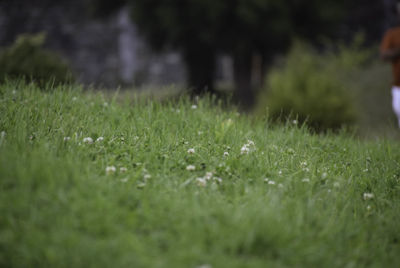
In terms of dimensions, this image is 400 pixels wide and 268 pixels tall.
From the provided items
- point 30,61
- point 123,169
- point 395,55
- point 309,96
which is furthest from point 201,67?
point 123,169

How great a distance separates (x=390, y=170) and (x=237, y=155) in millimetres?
1645

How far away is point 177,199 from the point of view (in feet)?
8.56

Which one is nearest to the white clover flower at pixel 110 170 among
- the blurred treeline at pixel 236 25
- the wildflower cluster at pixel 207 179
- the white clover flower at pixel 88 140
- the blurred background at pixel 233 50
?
the white clover flower at pixel 88 140

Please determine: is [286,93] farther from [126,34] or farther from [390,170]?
[126,34]

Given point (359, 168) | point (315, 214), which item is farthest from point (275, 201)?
point (359, 168)

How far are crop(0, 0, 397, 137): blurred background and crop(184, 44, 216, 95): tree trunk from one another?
1.4 inches

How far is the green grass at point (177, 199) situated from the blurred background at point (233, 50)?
1.03m

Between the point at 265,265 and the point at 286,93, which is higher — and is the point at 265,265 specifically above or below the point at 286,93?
below

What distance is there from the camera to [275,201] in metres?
2.71

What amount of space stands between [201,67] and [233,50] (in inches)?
86.8

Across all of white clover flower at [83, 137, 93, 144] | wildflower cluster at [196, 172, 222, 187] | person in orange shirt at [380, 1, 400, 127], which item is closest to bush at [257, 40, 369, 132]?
person in orange shirt at [380, 1, 400, 127]

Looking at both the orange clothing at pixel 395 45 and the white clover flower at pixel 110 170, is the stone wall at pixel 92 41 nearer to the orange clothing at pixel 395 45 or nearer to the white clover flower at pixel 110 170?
the orange clothing at pixel 395 45

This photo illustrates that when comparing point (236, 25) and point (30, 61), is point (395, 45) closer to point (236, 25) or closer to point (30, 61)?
point (236, 25)

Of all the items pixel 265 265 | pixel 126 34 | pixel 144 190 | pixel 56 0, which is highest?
pixel 56 0
